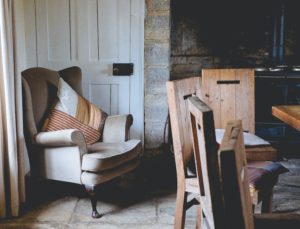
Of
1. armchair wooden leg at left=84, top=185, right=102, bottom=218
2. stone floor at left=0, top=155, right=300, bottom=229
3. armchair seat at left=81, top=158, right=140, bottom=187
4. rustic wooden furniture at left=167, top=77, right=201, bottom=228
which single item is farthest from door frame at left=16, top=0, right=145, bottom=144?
rustic wooden furniture at left=167, top=77, right=201, bottom=228

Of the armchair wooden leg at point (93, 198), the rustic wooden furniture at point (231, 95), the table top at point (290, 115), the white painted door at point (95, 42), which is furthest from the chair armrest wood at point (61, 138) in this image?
the table top at point (290, 115)

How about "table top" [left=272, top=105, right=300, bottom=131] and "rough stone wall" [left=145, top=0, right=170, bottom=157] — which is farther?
"rough stone wall" [left=145, top=0, right=170, bottom=157]

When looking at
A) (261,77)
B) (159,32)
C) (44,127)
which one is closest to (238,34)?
(261,77)

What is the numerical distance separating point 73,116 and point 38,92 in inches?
12.6

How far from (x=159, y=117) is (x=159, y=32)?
746 millimetres

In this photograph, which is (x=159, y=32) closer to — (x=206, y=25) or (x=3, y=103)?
(x=206, y=25)

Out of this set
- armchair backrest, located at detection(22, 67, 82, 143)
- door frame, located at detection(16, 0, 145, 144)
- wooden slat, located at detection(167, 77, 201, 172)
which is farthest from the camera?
door frame, located at detection(16, 0, 145, 144)

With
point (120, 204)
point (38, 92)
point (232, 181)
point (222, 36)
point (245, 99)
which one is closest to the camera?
point (232, 181)

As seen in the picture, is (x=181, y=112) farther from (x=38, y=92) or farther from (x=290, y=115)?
(x=38, y=92)

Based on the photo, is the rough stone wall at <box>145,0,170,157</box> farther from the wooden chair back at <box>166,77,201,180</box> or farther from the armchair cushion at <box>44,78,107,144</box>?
the wooden chair back at <box>166,77,201,180</box>

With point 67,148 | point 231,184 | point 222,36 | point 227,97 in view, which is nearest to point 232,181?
point 231,184

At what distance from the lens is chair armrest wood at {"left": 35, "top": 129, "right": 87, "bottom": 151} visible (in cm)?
273

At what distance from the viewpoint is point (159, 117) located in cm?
366

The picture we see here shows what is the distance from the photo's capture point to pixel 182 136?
2.00 metres
